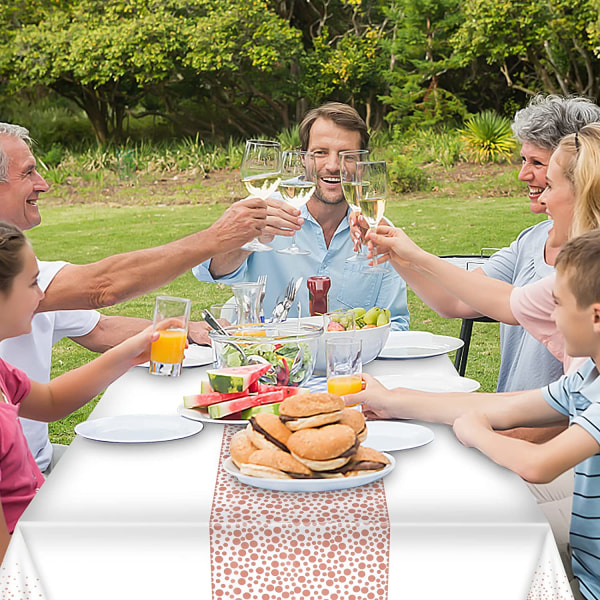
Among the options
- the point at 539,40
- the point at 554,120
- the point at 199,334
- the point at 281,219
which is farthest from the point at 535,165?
the point at 539,40

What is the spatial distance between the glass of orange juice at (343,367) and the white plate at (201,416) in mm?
249

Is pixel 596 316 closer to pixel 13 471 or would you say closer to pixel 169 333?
pixel 169 333

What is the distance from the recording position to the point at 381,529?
1438 millimetres

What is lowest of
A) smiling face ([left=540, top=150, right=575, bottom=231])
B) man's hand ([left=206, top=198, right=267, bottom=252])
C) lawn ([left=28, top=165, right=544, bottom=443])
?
lawn ([left=28, top=165, right=544, bottom=443])

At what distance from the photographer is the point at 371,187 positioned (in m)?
2.56

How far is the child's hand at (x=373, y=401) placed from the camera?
207cm

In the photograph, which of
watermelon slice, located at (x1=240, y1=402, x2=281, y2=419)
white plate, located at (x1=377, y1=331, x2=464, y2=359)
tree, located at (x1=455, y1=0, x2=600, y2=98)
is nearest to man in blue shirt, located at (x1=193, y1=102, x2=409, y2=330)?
white plate, located at (x1=377, y1=331, x2=464, y2=359)

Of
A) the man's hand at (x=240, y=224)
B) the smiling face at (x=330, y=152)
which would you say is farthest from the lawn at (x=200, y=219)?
the man's hand at (x=240, y=224)

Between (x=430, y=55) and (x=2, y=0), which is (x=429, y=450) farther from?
(x=2, y=0)

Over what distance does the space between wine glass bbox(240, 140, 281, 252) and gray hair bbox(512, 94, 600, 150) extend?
125cm

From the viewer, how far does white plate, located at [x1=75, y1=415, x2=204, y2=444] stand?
1.88 metres

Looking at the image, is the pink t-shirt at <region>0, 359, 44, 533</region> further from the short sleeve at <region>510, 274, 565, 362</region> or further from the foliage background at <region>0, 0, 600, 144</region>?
the foliage background at <region>0, 0, 600, 144</region>

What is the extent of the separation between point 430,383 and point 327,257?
1359mm

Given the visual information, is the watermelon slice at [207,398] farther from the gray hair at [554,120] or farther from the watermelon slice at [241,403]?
the gray hair at [554,120]
